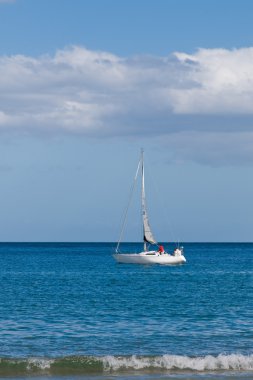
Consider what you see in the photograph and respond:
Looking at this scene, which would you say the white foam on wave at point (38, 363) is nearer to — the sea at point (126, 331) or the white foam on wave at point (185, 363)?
the sea at point (126, 331)

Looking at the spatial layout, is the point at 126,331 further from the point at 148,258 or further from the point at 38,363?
the point at 148,258

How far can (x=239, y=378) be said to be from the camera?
2769 centimetres

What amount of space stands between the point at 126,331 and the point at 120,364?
26.3 feet

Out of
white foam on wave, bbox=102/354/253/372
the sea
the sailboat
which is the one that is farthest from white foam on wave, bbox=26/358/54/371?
the sailboat

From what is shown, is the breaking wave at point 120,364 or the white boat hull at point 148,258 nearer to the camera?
the breaking wave at point 120,364

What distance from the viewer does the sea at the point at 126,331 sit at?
97.2ft

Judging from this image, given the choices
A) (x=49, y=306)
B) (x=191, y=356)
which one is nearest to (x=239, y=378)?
(x=191, y=356)

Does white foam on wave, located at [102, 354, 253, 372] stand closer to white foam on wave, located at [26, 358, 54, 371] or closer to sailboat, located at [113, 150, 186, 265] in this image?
white foam on wave, located at [26, 358, 54, 371]

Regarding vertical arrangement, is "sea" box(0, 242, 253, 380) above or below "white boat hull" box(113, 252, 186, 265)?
below

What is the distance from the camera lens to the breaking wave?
29484 mm

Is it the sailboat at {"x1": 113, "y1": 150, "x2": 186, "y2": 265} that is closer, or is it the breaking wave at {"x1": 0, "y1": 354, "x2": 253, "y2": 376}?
the breaking wave at {"x1": 0, "y1": 354, "x2": 253, "y2": 376}

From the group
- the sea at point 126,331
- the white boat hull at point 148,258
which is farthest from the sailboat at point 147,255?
the sea at point 126,331

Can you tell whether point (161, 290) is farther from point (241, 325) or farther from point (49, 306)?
point (241, 325)

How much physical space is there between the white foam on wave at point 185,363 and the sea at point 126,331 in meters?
0.04
